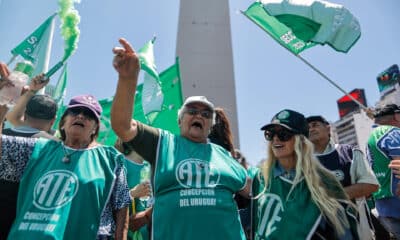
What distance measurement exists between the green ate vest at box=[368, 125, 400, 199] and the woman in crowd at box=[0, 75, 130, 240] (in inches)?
102

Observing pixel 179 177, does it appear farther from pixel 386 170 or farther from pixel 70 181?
pixel 386 170

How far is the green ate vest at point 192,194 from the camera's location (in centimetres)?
170

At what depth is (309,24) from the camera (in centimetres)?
437

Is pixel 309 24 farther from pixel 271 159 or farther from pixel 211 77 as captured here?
pixel 211 77

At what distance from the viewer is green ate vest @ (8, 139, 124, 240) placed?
1.49 metres

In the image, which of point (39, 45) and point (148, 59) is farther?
point (39, 45)

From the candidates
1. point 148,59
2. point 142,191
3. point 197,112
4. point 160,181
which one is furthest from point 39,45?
point 160,181

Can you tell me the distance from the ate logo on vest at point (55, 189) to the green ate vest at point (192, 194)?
0.48m

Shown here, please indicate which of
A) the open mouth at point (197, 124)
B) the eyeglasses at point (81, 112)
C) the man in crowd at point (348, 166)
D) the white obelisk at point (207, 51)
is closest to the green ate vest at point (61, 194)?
the eyeglasses at point (81, 112)

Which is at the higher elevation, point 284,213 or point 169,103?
point 169,103

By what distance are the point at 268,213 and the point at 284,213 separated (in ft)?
0.36

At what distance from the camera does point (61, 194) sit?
1.58m

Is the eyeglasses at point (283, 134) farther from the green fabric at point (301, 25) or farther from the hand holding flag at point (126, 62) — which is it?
the green fabric at point (301, 25)

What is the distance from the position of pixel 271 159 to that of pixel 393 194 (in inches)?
65.8
